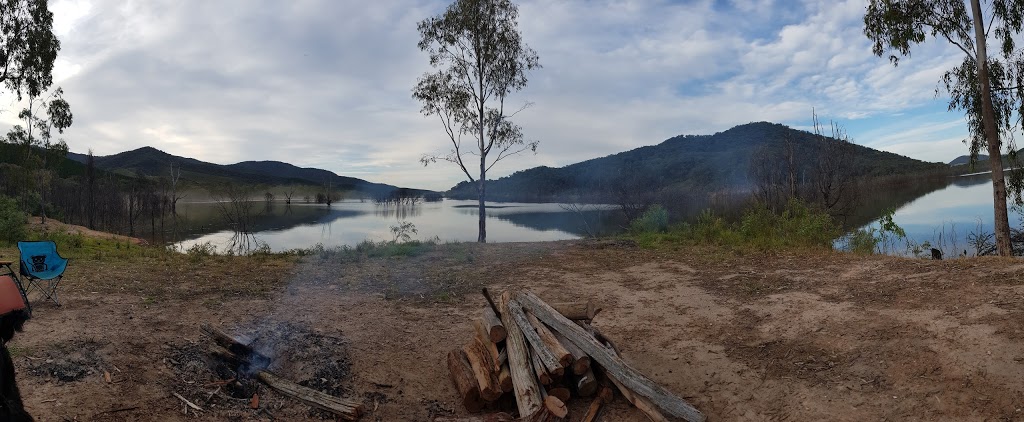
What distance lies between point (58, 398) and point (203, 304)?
3533 millimetres

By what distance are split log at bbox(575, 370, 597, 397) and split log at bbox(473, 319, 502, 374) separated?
0.76 m

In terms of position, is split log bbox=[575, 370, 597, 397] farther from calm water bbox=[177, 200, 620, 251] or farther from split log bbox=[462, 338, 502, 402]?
calm water bbox=[177, 200, 620, 251]

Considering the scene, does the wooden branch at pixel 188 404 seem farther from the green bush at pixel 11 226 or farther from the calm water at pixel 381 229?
the green bush at pixel 11 226

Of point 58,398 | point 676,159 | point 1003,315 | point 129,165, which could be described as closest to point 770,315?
point 1003,315

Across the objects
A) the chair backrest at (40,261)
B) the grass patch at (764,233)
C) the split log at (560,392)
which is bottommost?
the split log at (560,392)

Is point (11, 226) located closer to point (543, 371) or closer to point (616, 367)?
point (543, 371)

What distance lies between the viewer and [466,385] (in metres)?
4.64

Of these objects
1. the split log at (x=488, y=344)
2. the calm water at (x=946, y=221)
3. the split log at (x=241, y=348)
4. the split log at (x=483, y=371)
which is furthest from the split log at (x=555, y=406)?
→ the calm water at (x=946, y=221)

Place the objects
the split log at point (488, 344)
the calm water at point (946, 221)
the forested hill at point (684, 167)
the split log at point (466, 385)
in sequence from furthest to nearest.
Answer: the forested hill at point (684, 167) → the calm water at point (946, 221) → the split log at point (488, 344) → the split log at point (466, 385)

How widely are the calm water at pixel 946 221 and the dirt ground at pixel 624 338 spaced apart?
731 centimetres

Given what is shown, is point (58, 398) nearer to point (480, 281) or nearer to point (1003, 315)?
point (480, 281)

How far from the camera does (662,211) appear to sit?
62.0 feet

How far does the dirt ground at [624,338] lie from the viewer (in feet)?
13.1

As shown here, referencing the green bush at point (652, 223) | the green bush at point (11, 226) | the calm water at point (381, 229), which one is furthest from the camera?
the calm water at point (381, 229)
